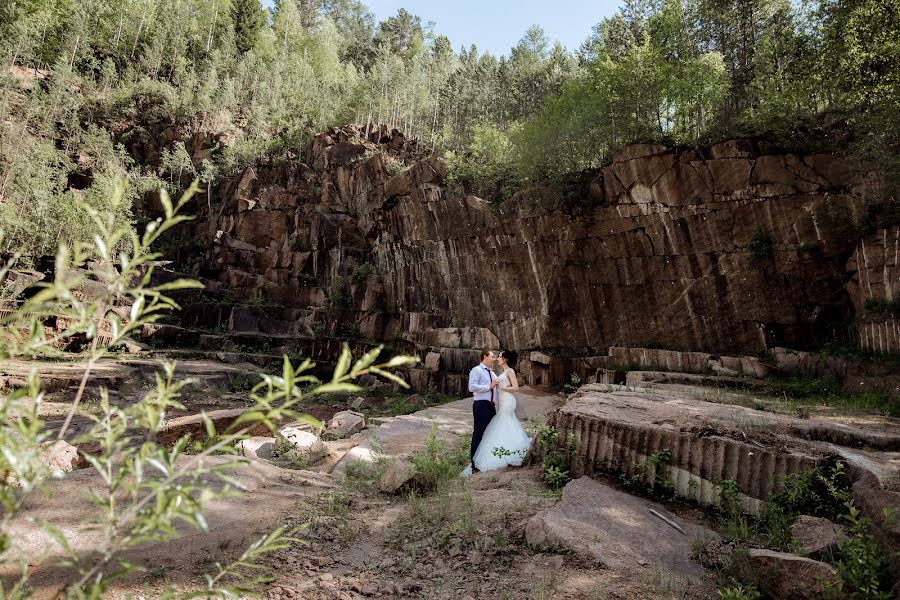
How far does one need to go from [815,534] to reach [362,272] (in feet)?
86.9

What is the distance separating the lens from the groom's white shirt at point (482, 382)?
6.76 meters

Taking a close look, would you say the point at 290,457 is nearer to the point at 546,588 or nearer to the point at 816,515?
the point at 546,588

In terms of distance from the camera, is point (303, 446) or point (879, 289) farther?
point (879, 289)

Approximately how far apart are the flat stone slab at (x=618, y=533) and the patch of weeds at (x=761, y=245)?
40.0 feet

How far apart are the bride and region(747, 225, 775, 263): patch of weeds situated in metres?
11.0

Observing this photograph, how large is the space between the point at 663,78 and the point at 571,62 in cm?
2530

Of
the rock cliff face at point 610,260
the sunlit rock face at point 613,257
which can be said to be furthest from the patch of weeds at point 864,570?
the sunlit rock face at point 613,257

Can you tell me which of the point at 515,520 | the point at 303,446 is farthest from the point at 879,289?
the point at 303,446

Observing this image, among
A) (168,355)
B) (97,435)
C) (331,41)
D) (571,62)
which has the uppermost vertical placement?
(331,41)

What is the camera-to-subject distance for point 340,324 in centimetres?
2855

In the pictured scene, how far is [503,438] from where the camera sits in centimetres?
669

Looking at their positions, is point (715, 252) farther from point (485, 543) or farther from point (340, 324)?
point (340, 324)

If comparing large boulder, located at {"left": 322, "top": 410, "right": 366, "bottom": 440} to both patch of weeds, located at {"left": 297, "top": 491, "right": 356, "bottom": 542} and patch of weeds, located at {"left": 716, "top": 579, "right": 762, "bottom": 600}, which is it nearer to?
patch of weeds, located at {"left": 297, "top": 491, "right": 356, "bottom": 542}

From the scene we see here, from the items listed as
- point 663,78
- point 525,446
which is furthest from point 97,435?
point 663,78
